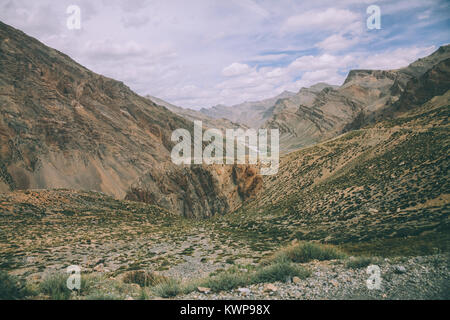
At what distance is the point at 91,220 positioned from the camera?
23.8 m

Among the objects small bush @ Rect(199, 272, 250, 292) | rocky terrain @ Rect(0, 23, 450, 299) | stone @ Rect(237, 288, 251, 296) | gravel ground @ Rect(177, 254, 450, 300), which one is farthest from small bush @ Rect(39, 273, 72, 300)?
stone @ Rect(237, 288, 251, 296)

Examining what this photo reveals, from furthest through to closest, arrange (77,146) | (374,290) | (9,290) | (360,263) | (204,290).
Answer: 1. (77,146)
2. (360,263)
3. (204,290)
4. (9,290)
5. (374,290)

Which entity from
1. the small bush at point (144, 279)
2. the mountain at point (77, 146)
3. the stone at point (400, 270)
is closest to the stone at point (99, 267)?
the small bush at point (144, 279)

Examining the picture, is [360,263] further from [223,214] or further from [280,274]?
[223,214]

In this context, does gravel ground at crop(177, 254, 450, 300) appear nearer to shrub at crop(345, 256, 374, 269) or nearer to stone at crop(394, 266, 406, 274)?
stone at crop(394, 266, 406, 274)

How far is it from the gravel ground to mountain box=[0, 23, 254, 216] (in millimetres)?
22298

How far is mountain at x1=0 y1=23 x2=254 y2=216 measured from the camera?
104 ft

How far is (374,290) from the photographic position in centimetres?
650

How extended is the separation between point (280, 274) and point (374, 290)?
2.38 meters

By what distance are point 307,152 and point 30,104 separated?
50.0 meters

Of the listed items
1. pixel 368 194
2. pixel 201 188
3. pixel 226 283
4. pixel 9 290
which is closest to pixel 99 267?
pixel 9 290

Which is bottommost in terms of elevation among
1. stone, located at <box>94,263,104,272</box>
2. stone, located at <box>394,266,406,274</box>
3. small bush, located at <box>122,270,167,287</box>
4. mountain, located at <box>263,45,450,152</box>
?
stone, located at <box>94,263,104,272</box>

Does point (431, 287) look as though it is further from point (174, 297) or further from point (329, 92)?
point (329, 92)

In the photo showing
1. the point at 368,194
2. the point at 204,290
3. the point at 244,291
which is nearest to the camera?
the point at 244,291
